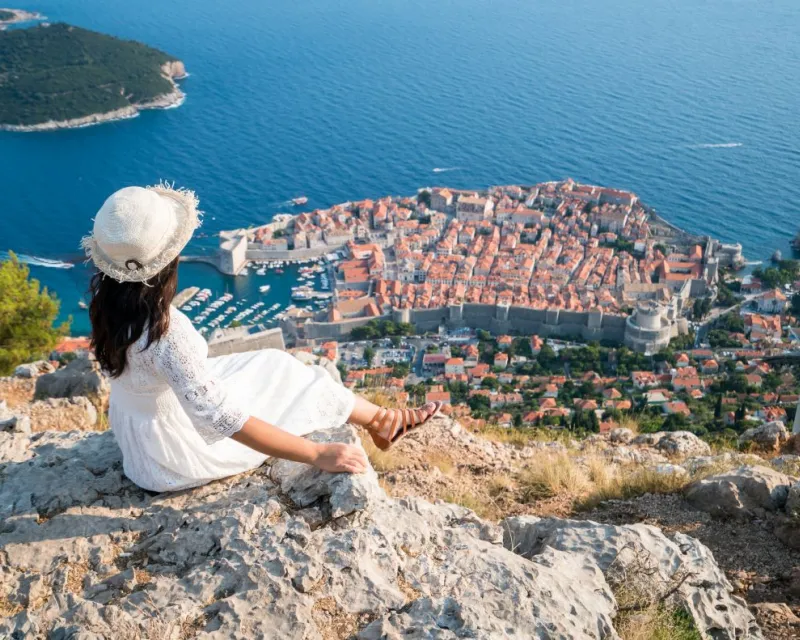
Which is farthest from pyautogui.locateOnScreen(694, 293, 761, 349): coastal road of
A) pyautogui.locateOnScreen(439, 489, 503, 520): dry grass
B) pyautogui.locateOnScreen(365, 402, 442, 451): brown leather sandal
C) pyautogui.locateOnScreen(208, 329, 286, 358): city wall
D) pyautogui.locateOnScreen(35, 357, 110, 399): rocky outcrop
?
pyautogui.locateOnScreen(365, 402, 442, 451): brown leather sandal

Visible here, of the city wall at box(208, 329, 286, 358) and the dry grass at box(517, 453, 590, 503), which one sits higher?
the dry grass at box(517, 453, 590, 503)

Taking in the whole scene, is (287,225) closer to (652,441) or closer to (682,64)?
(652,441)

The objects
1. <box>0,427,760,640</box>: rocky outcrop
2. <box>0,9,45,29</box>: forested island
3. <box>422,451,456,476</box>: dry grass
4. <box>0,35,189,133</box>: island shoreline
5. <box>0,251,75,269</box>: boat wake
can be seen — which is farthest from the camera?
<box>0,9,45,29</box>: forested island

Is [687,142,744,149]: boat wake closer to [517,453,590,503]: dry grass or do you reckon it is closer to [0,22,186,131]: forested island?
[0,22,186,131]: forested island

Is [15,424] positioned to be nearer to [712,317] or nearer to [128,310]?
[128,310]

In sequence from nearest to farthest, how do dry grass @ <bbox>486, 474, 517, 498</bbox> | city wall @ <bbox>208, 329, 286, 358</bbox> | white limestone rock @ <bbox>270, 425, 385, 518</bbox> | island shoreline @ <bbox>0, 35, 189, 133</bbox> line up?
white limestone rock @ <bbox>270, 425, 385, 518</bbox>, dry grass @ <bbox>486, 474, 517, 498</bbox>, city wall @ <bbox>208, 329, 286, 358</bbox>, island shoreline @ <bbox>0, 35, 189, 133</bbox>

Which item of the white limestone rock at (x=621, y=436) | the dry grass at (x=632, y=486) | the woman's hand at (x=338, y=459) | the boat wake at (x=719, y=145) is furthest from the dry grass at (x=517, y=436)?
the boat wake at (x=719, y=145)
